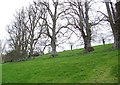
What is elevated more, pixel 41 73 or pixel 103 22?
pixel 103 22

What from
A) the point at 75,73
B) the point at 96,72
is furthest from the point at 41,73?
the point at 96,72

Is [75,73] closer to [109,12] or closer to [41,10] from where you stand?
[109,12]

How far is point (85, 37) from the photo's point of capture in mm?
39844

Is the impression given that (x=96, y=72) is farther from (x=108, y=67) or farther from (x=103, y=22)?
(x=103, y=22)

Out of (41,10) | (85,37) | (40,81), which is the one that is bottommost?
(40,81)

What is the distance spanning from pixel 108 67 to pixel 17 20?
1594 inches

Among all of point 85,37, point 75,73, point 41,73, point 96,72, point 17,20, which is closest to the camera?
point 96,72

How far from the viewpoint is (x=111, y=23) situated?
3375 centimetres

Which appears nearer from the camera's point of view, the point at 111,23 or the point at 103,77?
the point at 103,77

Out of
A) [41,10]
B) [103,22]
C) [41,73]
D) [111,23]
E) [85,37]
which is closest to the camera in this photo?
[41,73]

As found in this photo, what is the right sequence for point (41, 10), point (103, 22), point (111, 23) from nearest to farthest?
point (111, 23), point (103, 22), point (41, 10)

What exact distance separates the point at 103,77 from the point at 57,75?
4799 mm

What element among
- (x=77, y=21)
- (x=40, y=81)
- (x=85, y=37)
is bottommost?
(x=40, y=81)

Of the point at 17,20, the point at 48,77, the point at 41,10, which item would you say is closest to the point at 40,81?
the point at 48,77
